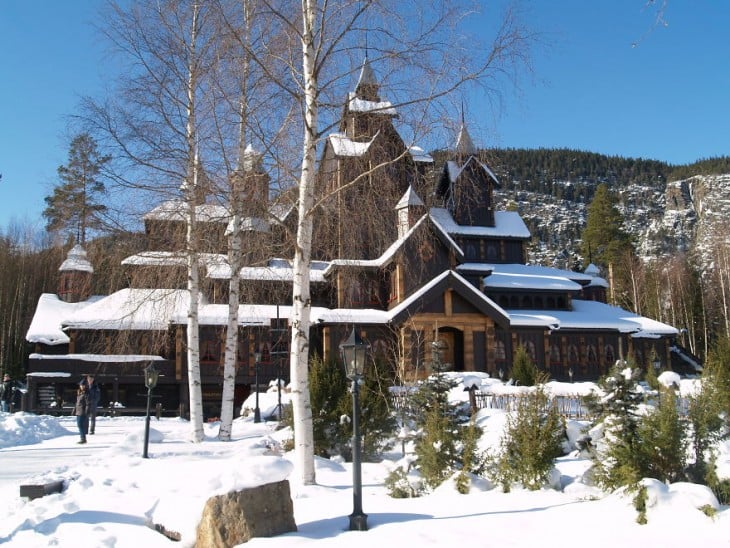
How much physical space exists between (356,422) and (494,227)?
32429 mm

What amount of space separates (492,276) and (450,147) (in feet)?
89.4

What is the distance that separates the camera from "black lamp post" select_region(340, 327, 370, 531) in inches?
299

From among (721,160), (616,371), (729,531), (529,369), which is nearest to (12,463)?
(616,371)

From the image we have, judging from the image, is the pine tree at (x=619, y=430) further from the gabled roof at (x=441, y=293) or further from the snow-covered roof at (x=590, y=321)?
the snow-covered roof at (x=590, y=321)

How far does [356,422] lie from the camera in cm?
848

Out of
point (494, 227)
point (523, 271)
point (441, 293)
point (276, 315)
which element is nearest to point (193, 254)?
point (276, 315)

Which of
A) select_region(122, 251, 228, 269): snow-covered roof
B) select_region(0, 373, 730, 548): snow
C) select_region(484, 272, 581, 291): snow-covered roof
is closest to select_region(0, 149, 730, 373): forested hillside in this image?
select_region(122, 251, 228, 269): snow-covered roof

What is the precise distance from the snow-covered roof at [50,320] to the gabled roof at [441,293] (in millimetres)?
18012

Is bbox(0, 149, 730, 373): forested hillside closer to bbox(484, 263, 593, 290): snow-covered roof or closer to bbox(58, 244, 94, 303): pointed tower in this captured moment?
bbox(58, 244, 94, 303): pointed tower

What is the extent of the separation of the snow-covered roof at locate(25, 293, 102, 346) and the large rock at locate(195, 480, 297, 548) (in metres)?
29.4

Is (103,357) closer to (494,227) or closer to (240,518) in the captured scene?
(494,227)

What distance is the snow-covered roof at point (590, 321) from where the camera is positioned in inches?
1307

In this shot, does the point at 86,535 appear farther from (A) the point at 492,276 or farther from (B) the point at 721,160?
(B) the point at 721,160

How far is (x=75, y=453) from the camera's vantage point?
14781mm
